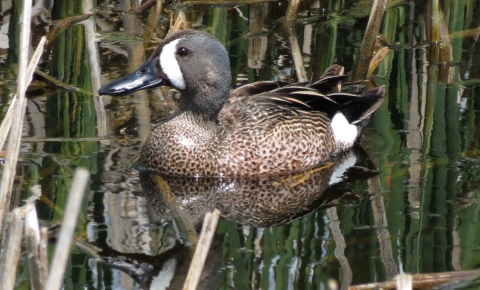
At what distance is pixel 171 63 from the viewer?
6.53 meters

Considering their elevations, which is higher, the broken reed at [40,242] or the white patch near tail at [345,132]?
the white patch near tail at [345,132]

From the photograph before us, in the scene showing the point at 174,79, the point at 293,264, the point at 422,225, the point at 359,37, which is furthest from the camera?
the point at 359,37

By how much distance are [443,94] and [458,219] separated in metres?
2.29

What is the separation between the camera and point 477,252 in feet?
16.7

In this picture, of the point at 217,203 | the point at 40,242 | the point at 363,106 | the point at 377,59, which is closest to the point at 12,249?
the point at 40,242

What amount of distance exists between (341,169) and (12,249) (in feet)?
12.8

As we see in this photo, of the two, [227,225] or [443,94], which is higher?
[443,94]

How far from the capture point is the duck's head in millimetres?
6504

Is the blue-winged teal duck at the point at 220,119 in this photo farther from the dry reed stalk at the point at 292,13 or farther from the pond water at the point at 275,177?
the dry reed stalk at the point at 292,13

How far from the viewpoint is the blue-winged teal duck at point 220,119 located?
6.54 m

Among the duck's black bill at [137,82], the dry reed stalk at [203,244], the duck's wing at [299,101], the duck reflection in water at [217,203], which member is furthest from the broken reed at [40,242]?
the duck's wing at [299,101]

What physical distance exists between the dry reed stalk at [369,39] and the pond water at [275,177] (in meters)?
0.25

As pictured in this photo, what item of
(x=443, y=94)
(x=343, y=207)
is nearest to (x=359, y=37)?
(x=443, y=94)

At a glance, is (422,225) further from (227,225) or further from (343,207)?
(227,225)
